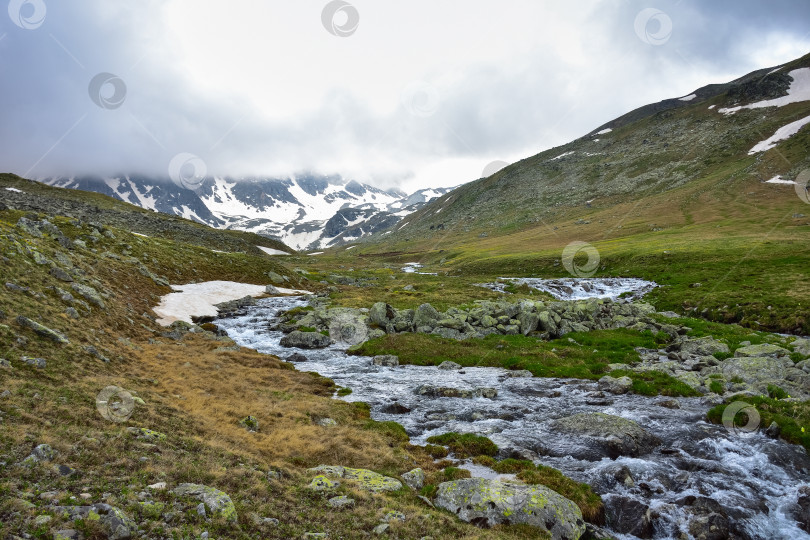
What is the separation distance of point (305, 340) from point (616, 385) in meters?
28.6

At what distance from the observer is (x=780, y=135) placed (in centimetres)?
15750

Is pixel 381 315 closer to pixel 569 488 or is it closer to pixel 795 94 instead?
pixel 569 488

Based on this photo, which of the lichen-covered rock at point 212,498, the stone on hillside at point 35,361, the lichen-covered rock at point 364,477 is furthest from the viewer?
the stone on hillside at point 35,361

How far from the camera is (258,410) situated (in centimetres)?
2128

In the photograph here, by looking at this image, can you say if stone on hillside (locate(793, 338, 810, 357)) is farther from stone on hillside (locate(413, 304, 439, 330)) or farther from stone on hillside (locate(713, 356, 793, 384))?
stone on hillside (locate(413, 304, 439, 330))

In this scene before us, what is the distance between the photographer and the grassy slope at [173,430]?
9.88 meters

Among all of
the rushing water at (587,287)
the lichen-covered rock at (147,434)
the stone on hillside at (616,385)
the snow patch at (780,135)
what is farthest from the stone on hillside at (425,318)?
the snow patch at (780,135)

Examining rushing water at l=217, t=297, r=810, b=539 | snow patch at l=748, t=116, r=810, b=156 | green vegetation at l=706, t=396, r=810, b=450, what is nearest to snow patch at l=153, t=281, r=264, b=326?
rushing water at l=217, t=297, r=810, b=539

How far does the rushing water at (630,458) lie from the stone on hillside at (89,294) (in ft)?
60.6

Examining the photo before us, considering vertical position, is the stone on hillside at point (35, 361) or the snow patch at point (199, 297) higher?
the snow patch at point (199, 297)

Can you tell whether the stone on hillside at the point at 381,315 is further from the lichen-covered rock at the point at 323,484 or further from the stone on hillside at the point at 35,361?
the stone on hillside at the point at 35,361

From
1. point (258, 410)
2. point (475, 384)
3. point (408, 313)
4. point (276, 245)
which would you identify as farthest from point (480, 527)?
point (276, 245)

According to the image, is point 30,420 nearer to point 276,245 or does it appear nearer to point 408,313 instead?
point 408,313

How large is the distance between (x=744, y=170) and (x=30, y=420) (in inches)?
7889
